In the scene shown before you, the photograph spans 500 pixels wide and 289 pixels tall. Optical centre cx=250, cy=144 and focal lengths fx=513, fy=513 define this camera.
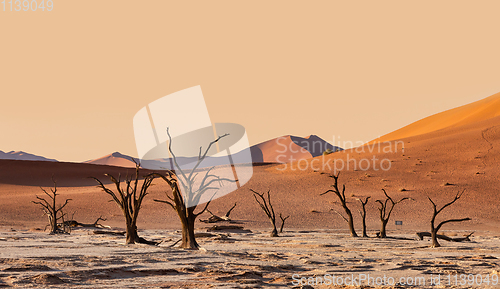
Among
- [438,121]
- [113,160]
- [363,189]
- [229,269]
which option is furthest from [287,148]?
[229,269]

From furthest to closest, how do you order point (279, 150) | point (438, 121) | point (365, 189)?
point (279, 150) → point (438, 121) → point (365, 189)

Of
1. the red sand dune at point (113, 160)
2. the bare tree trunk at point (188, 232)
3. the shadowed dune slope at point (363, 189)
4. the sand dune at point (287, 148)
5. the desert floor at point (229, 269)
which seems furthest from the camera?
the red sand dune at point (113, 160)

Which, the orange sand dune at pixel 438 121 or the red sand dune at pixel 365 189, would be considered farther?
the orange sand dune at pixel 438 121

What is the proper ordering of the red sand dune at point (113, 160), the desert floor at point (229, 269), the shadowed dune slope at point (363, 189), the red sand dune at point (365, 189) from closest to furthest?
the desert floor at point (229, 269)
the shadowed dune slope at point (363, 189)
the red sand dune at point (365, 189)
the red sand dune at point (113, 160)

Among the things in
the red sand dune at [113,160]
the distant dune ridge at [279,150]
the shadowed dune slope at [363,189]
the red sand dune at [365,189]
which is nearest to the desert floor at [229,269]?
the shadowed dune slope at [363,189]

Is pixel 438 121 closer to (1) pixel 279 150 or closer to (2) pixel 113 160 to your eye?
(1) pixel 279 150

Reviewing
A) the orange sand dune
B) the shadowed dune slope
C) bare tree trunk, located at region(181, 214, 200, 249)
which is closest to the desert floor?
bare tree trunk, located at region(181, 214, 200, 249)

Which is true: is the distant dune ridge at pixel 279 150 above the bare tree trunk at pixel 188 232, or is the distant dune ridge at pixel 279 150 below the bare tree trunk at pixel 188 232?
above

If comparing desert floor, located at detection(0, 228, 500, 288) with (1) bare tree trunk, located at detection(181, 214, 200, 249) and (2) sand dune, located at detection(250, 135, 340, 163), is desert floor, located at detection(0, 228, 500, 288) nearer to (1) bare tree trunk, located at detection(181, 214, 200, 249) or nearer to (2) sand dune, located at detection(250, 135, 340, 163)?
(1) bare tree trunk, located at detection(181, 214, 200, 249)

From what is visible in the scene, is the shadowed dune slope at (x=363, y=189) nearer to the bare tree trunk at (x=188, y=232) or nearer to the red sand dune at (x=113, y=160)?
the bare tree trunk at (x=188, y=232)

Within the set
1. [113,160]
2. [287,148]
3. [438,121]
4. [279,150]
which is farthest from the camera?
[113,160]

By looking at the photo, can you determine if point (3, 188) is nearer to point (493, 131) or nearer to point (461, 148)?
point (461, 148)

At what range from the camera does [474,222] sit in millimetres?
28531

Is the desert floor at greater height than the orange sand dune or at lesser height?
lesser
